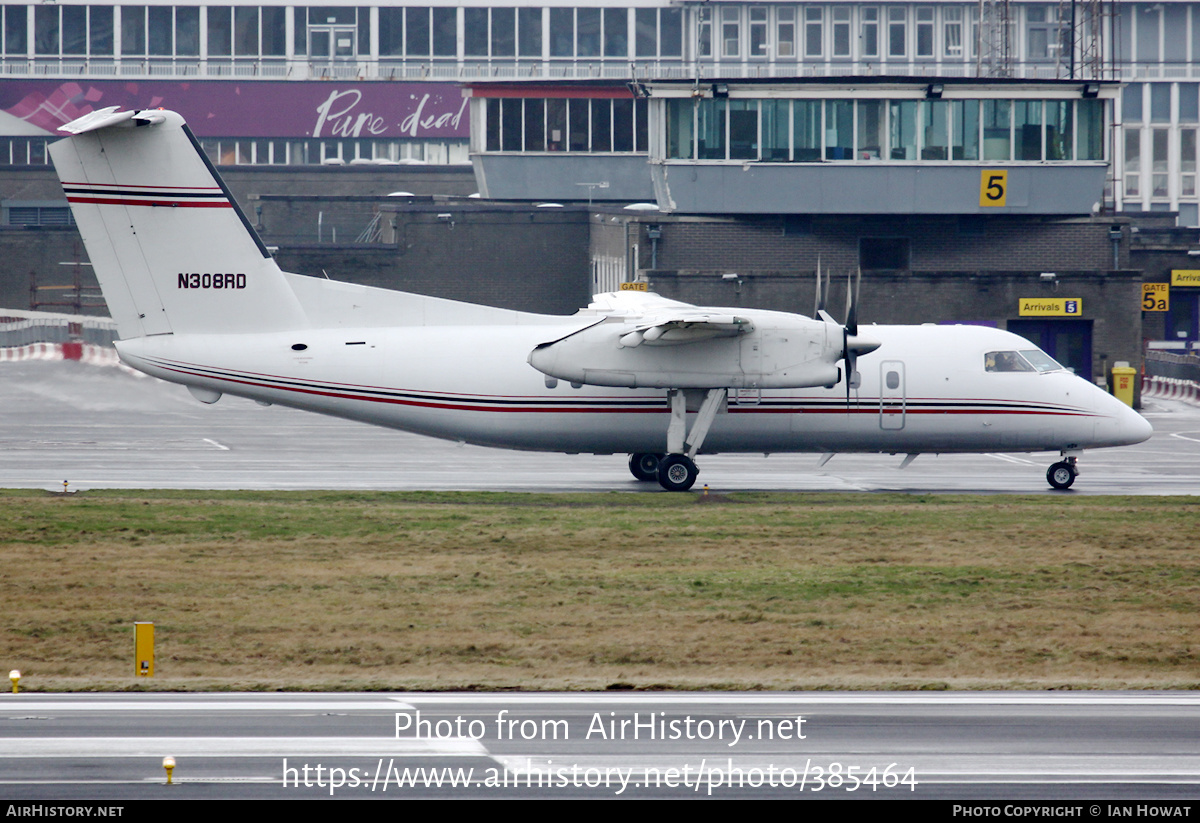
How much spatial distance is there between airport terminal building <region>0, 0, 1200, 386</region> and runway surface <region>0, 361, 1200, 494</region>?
1039 centimetres

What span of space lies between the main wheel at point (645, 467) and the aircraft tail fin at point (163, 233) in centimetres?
783

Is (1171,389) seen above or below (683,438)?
below

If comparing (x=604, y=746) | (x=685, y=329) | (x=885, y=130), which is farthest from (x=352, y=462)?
(x=885, y=130)

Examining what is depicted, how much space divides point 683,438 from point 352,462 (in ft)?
31.6

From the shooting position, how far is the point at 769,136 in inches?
1897

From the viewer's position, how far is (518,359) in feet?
87.8

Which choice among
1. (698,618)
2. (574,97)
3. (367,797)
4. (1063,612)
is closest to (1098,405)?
(1063,612)

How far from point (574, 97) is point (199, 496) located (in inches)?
1818

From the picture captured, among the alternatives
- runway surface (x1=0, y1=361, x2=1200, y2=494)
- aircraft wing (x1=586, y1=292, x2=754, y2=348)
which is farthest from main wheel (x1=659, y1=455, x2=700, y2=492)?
aircraft wing (x1=586, y1=292, x2=754, y2=348)

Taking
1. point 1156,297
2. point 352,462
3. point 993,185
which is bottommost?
point 352,462

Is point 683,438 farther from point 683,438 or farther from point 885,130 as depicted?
Answer: point 885,130

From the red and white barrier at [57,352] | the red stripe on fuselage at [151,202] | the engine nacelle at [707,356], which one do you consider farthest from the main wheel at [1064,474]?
the red and white barrier at [57,352]

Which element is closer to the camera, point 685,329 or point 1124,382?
point 685,329

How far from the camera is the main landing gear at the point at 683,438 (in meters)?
26.6
